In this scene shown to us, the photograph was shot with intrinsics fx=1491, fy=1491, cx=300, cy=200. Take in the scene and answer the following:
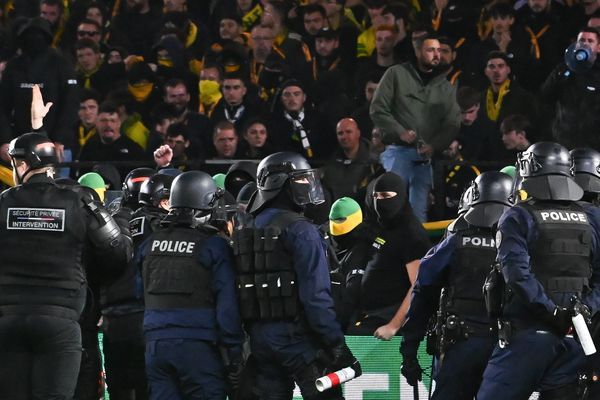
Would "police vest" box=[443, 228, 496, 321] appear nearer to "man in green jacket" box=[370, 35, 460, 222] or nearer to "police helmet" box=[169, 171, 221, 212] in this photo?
"police helmet" box=[169, 171, 221, 212]

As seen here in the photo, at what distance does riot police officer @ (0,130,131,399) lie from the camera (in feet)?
30.4

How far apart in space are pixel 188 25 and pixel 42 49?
2.30m

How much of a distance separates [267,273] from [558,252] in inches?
72.1

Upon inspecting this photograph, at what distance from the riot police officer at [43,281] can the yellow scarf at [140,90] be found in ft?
24.8

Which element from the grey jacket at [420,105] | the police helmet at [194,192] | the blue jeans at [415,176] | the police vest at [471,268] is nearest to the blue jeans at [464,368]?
the police vest at [471,268]

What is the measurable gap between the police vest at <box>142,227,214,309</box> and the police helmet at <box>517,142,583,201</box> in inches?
83.1

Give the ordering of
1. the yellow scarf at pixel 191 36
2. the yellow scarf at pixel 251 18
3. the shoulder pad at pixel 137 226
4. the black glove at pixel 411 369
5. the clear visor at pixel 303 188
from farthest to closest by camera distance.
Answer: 1. the yellow scarf at pixel 251 18
2. the yellow scarf at pixel 191 36
3. the shoulder pad at pixel 137 226
4. the black glove at pixel 411 369
5. the clear visor at pixel 303 188

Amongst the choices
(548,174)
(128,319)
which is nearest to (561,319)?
(548,174)

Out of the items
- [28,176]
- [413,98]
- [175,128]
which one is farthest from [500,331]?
[175,128]

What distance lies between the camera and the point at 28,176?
9.55 m

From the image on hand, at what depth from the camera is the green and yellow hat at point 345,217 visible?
1293 centimetres

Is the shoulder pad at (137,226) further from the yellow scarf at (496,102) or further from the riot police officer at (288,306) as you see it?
the yellow scarf at (496,102)

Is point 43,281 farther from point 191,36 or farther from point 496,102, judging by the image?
point 191,36

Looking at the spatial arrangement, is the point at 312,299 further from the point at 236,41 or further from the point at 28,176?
the point at 236,41
